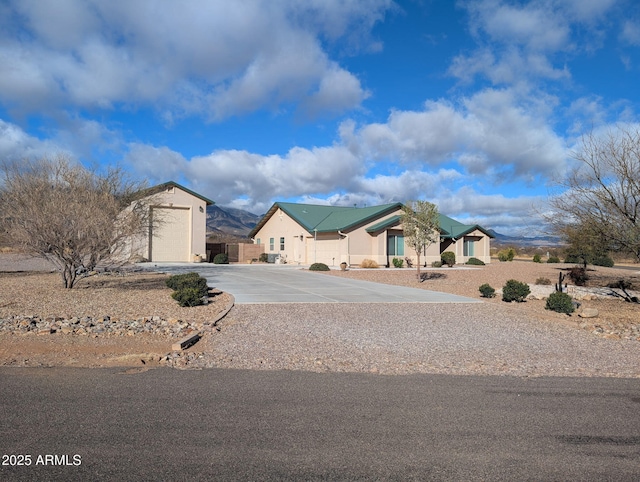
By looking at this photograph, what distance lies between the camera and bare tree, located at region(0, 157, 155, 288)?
15945 millimetres

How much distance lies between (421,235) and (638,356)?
14.7m

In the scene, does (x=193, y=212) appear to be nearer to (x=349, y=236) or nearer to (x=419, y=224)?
(x=349, y=236)

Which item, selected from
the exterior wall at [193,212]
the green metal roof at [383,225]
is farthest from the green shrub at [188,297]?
the exterior wall at [193,212]

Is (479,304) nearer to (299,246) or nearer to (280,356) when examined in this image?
(280,356)

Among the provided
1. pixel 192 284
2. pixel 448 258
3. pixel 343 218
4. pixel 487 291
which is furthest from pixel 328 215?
pixel 192 284

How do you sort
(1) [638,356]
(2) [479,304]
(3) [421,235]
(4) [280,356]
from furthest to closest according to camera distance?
(3) [421,235]
(2) [479,304]
(1) [638,356]
(4) [280,356]

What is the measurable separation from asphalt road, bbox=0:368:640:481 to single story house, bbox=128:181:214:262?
30508 mm

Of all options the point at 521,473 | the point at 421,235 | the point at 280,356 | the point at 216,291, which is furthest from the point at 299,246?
the point at 521,473

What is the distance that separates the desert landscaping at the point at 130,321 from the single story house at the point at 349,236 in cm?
1470

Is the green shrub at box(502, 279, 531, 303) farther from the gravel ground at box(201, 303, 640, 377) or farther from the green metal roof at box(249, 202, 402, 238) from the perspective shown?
the green metal roof at box(249, 202, 402, 238)

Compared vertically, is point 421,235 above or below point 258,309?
above

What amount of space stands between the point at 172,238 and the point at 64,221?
2157 cm

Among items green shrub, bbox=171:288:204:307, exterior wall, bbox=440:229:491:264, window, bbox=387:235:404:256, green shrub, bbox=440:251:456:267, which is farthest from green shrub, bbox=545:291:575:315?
exterior wall, bbox=440:229:491:264

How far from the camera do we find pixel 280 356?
8.74 meters
